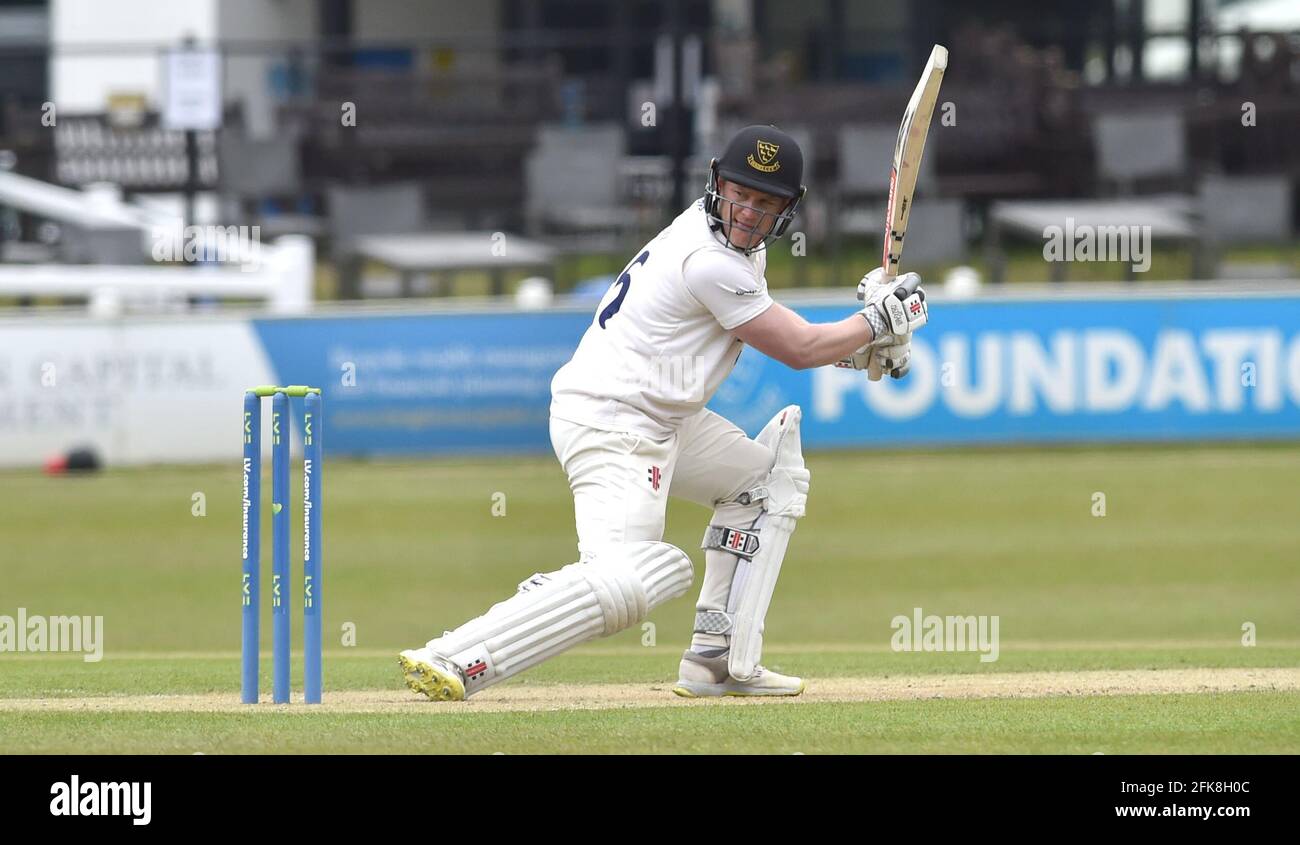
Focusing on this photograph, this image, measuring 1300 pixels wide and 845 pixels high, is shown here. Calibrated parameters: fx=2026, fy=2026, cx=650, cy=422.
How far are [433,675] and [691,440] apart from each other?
1.28 m

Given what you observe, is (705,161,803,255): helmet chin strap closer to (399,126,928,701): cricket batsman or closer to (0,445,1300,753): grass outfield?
(399,126,928,701): cricket batsman

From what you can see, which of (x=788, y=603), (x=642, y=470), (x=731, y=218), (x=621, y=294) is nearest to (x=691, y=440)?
(x=642, y=470)

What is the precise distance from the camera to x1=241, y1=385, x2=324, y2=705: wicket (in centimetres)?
626

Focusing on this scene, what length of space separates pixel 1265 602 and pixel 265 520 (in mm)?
5786

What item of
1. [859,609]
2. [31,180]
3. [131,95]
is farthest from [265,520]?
[131,95]

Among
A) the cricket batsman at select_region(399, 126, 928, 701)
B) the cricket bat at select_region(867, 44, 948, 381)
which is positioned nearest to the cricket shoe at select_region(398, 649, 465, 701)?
the cricket batsman at select_region(399, 126, 928, 701)

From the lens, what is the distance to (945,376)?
16109mm

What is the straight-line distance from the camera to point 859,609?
10961 millimetres

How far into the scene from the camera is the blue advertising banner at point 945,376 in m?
16.0

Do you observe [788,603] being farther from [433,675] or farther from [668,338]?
[433,675]

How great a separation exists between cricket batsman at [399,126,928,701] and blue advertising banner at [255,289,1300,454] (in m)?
8.99

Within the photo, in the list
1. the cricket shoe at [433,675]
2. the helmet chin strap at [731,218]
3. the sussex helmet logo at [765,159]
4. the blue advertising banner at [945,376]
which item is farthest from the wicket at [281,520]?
the blue advertising banner at [945,376]

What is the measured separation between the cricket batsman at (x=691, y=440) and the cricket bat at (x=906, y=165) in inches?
7.4
